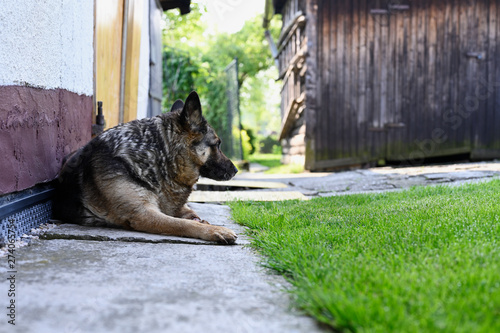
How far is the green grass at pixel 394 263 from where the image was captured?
1.28 metres

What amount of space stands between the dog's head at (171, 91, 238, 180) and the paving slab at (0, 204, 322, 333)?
102cm

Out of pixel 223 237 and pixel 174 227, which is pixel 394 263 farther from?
pixel 174 227

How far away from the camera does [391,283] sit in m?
1.51

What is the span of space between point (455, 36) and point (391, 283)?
10.2m

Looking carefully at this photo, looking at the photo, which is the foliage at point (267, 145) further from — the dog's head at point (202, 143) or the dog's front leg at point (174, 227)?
the dog's front leg at point (174, 227)

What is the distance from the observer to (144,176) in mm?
2928

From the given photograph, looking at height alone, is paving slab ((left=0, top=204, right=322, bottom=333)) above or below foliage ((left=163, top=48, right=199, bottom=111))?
below

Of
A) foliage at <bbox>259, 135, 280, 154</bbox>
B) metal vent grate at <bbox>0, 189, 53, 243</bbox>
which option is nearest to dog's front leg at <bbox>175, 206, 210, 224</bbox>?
metal vent grate at <bbox>0, 189, 53, 243</bbox>

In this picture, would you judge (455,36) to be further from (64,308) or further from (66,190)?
(64,308)

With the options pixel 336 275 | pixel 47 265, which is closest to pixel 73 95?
pixel 47 265

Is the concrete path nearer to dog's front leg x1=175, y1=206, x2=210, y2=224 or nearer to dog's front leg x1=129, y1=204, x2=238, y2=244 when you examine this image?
dog's front leg x1=175, y1=206, x2=210, y2=224

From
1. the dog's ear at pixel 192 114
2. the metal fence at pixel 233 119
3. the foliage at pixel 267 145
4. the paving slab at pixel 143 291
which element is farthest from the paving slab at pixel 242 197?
the foliage at pixel 267 145

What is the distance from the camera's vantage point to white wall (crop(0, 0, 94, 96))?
2.40 meters

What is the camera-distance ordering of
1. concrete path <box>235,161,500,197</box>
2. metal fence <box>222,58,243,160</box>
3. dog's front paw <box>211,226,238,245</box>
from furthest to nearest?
metal fence <box>222,58,243,160</box>, concrete path <box>235,161,500,197</box>, dog's front paw <box>211,226,238,245</box>
